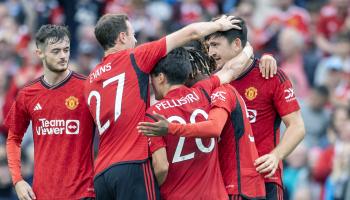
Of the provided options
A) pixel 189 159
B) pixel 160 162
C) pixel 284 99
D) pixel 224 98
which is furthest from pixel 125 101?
pixel 284 99

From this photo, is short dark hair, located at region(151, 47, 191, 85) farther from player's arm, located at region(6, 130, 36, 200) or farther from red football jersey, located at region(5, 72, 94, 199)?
player's arm, located at region(6, 130, 36, 200)

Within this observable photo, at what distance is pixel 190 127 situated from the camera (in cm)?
930

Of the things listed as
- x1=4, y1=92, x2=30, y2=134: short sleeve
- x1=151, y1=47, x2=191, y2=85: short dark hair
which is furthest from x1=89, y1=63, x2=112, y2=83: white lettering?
x1=4, y1=92, x2=30, y2=134: short sleeve

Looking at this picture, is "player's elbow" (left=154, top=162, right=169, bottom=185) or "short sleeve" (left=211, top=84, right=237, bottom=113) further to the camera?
"short sleeve" (left=211, top=84, right=237, bottom=113)

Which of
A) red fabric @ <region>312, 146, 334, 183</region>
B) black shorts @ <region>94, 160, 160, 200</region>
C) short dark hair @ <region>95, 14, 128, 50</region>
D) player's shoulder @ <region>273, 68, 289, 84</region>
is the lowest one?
red fabric @ <region>312, 146, 334, 183</region>

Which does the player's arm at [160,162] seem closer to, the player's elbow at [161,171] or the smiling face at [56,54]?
the player's elbow at [161,171]

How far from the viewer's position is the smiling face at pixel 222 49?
10219mm

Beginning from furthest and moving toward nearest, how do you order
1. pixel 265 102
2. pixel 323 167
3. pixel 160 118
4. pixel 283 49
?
1. pixel 283 49
2. pixel 323 167
3. pixel 265 102
4. pixel 160 118

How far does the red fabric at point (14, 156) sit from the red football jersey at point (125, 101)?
0.96 metres

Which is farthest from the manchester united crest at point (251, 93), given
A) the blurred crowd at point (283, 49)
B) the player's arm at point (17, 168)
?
the blurred crowd at point (283, 49)

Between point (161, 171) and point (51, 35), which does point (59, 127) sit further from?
point (161, 171)

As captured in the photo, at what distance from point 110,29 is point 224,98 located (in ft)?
3.68

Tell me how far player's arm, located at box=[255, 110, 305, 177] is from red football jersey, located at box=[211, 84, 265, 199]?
0.11 metres

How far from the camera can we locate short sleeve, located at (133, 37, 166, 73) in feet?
31.4
